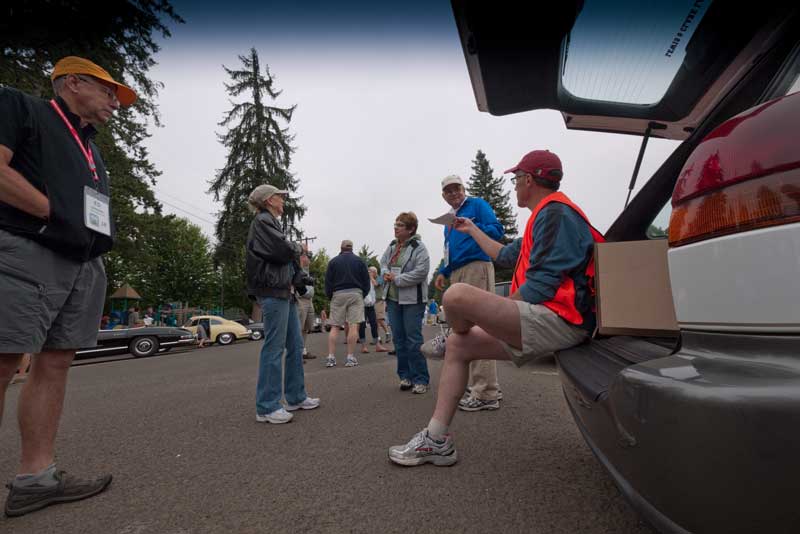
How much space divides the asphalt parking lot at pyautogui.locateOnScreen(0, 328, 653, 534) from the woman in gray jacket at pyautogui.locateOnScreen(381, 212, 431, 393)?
33 cm

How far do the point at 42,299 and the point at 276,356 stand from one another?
61.2 inches

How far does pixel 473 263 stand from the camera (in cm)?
343

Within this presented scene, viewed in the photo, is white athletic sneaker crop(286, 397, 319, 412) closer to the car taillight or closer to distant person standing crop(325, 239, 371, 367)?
distant person standing crop(325, 239, 371, 367)

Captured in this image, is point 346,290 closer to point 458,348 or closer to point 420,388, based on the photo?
point 420,388

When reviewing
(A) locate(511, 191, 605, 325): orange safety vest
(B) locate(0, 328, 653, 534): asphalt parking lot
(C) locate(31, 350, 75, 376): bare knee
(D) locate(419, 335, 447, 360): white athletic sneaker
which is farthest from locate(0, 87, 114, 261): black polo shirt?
(A) locate(511, 191, 605, 325): orange safety vest

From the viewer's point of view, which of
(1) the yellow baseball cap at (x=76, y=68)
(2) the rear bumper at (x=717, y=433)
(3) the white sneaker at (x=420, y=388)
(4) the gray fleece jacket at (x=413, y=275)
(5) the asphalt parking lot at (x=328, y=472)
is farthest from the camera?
(4) the gray fleece jacket at (x=413, y=275)

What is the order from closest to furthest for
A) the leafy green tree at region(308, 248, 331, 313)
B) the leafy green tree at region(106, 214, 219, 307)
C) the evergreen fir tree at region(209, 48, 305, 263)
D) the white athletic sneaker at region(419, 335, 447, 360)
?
the white athletic sneaker at region(419, 335, 447, 360) < the evergreen fir tree at region(209, 48, 305, 263) < the leafy green tree at region(106, 214, 219, 307) < the leafy green tree at region(308, 248, 331, 313)

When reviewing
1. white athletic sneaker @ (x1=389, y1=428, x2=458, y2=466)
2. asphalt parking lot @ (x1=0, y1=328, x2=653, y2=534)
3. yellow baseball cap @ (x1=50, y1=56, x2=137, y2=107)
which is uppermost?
yellow baseball cap @ (x1=50, y1=56, x2=137, y2=107)

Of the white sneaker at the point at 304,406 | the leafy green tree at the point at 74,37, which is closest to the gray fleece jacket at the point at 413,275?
the white sneaker at the point at 304,406

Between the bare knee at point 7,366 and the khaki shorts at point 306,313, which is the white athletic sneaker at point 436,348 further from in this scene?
the khaki shorts at point 306,313

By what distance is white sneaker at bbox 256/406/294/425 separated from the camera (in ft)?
9.92

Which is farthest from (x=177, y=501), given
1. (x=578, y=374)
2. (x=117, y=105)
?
(x=117, y=105)

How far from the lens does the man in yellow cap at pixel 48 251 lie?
67.9 inches

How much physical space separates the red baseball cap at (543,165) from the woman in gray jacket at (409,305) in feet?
6.72
